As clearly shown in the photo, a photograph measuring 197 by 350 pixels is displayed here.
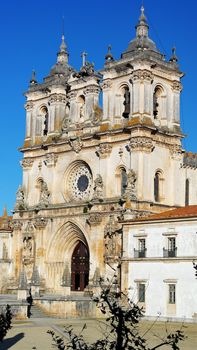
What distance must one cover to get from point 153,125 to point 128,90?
435cm

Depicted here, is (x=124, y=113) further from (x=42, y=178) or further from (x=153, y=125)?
(x=42, y=178)

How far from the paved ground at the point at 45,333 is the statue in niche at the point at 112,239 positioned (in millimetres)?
8455

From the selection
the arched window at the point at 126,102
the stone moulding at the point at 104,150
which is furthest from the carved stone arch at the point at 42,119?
the arched window at the point at 126,102

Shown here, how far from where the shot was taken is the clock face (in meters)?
55.1

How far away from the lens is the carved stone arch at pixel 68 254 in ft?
179

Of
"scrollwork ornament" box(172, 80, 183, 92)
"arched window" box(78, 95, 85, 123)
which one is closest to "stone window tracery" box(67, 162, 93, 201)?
"arched window" box(78, 95, 85, 123)

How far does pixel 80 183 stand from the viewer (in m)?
56.4

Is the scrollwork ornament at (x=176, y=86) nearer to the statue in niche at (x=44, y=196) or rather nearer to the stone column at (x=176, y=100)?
the stone column at (x=176, y=100)

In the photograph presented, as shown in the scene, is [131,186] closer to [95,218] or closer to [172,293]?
[95,218]

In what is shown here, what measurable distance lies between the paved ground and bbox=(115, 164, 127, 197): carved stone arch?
45.6ft

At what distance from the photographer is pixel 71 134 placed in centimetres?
5703

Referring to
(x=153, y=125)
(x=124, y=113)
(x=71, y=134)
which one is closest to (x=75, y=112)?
(x=71, y=134)

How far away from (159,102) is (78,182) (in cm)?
1027

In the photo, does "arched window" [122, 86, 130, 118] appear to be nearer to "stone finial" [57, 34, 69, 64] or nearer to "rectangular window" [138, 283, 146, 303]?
"stone finial" [57, 34, 69, 64]
